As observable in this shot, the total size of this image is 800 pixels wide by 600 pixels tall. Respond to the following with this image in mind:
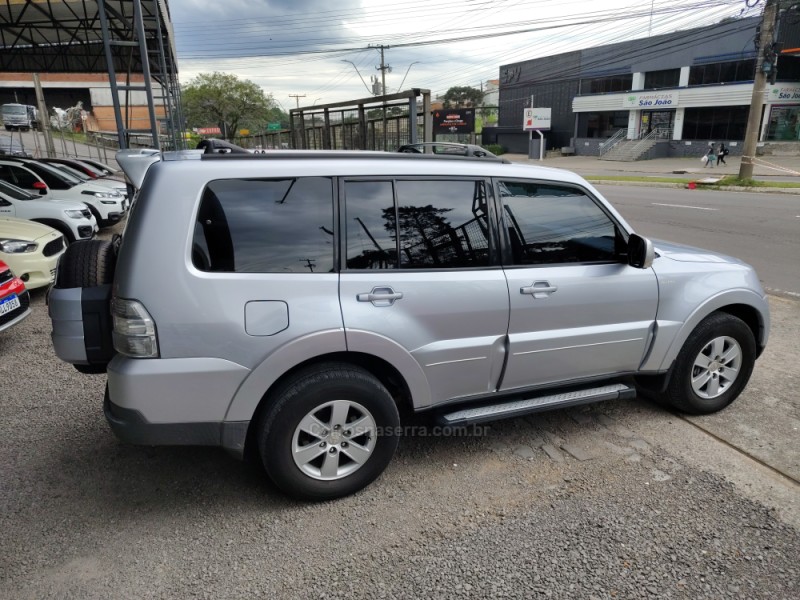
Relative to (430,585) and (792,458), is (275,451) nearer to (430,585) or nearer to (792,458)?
(430,585)

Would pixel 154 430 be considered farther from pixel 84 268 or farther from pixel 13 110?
pixel 13 110

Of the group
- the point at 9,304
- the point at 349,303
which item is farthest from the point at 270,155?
the point at 9,304

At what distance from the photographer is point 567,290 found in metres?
3.39

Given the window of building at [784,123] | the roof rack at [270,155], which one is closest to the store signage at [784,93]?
the window of building at [784,123]

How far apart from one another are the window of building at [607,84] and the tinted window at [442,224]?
175 feet

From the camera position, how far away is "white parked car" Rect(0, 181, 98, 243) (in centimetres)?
964

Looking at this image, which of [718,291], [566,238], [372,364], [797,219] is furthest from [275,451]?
[797,219]

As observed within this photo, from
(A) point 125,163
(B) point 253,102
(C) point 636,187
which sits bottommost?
(C) point 636,187

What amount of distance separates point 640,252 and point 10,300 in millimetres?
5378

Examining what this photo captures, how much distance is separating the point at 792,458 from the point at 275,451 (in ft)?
10.0

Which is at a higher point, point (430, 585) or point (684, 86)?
point (684, 86)

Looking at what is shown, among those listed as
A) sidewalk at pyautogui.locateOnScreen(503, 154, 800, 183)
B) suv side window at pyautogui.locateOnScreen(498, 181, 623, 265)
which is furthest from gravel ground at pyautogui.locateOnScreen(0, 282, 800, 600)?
sidewalk at pyautogui.locateOnScreen(503, 154, 800, 183)

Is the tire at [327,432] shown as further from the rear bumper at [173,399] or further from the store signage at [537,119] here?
the store signage at [537,119]

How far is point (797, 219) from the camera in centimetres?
1304
